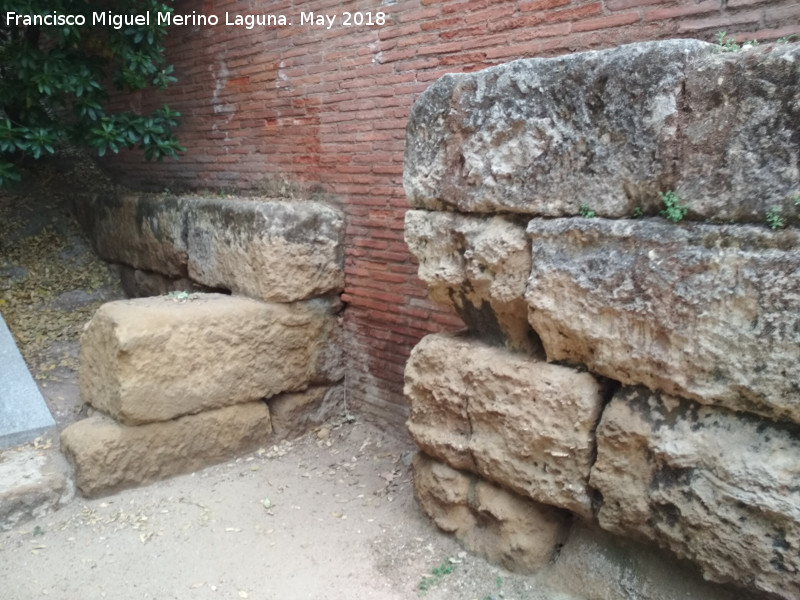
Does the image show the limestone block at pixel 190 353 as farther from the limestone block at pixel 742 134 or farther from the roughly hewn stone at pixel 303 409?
the limestone block at pixel 742 134


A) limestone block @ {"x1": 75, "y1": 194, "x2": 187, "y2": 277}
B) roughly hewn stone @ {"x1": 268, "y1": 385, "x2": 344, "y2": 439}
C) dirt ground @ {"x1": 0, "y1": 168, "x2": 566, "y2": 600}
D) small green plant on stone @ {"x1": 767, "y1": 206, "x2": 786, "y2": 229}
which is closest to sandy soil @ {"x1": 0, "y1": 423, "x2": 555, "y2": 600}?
dirt ground @ {"x1": 0, "y1": 168, "x2": 566, "y2": 600}

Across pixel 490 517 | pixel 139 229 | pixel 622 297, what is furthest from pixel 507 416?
pixel 139 229

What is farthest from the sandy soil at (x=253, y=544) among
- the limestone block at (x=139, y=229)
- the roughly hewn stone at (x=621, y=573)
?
the limestone block at (x=139, y=229)

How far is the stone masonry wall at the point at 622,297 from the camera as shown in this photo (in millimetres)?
1897

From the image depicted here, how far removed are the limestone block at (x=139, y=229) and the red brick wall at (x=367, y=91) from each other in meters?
0.50

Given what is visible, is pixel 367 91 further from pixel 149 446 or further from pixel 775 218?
pixel 775 218

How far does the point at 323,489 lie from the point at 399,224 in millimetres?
1583

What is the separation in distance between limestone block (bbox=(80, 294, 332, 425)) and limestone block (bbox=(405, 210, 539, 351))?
1396 mm

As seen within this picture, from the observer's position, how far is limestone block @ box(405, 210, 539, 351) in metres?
2.51

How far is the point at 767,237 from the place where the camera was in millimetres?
1872

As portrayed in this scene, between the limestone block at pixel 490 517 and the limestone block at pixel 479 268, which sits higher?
the limestone block at pixel 479 268

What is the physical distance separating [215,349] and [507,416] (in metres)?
1.86

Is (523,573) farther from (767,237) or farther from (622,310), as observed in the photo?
(767,237)

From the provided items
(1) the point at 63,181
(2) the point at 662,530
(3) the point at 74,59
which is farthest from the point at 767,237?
(1) the point at 63,181
